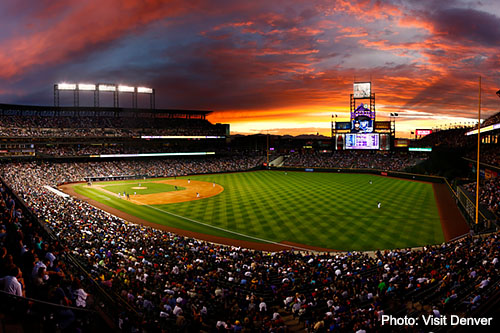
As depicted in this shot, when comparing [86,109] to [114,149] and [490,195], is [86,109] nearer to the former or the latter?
[114,149]

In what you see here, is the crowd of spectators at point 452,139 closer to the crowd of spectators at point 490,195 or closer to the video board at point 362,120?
the video board at point 362,120

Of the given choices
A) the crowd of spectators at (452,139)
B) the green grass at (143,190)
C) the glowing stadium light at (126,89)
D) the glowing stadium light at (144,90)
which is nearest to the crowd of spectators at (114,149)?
the glowing stadium light at (126,89)

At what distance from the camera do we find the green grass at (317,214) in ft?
79.2

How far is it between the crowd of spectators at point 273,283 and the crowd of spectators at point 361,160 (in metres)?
56.7

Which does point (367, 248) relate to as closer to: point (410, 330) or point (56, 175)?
point (410, 330)

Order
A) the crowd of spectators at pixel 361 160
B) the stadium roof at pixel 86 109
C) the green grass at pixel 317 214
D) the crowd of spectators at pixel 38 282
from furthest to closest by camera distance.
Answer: the crowd of spectators at pixel 361 160 → the stadium roof at pixel 86 109 → the green grass at pixel 317 214 → the crowd of spectators at pixel 38 282

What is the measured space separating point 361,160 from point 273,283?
224ft

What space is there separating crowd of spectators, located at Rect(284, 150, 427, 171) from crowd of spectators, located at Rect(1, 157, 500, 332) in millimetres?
56713

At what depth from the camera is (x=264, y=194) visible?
1709 inches

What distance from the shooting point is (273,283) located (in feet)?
44.5

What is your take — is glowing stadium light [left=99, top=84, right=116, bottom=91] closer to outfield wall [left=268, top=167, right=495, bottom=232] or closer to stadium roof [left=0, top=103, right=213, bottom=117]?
stadium roof [left=0, top=103, right=213, bottom=117]

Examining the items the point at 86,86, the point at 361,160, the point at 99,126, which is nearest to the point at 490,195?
the point at 361,160

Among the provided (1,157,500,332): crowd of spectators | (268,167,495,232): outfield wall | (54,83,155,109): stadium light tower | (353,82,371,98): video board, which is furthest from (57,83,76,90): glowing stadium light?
(353,82,371,98): video board

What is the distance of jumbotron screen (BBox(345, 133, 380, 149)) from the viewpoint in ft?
216
